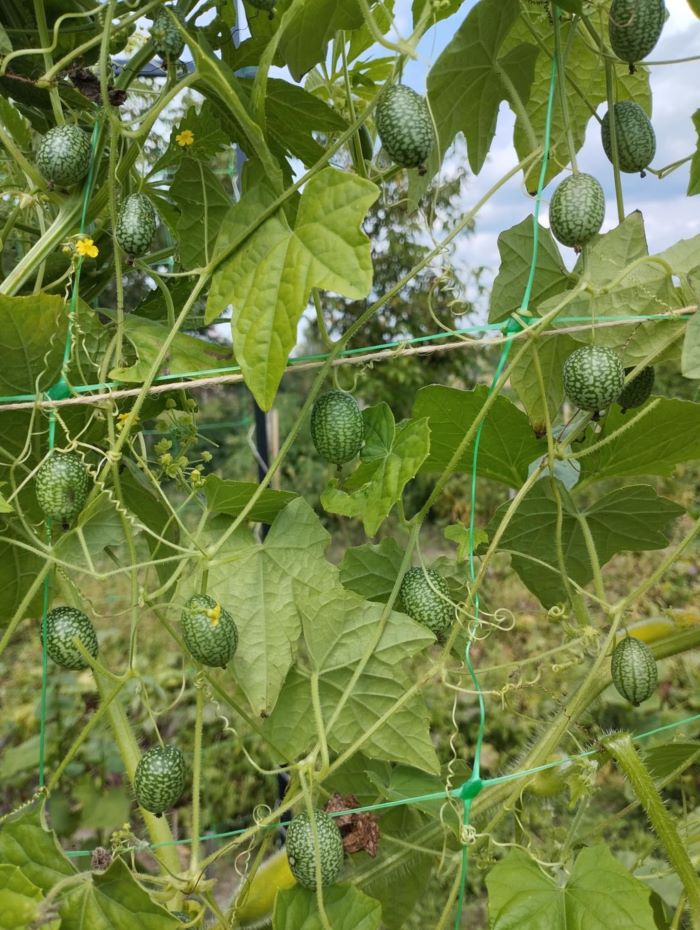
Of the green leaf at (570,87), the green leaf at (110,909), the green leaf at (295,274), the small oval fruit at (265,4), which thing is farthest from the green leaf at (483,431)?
the green leaf at (110,909)

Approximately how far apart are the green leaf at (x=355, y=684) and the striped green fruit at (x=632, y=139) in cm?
56

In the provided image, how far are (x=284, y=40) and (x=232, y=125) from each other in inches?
6.6

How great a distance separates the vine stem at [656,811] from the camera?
91cm

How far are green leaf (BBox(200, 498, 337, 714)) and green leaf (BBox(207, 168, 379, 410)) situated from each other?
8.3 inches

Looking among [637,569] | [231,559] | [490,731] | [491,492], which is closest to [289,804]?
[231,559]

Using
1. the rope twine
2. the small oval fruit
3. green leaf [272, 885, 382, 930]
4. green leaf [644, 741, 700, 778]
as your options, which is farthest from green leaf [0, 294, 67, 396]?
green leaf [644, 741, 700, 778]

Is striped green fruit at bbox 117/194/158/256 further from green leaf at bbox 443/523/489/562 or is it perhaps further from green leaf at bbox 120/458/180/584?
green leaf at bbox 443/523/489/562

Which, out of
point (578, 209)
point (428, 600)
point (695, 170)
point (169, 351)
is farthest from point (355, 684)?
point (695, 170)

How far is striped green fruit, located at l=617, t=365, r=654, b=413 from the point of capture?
98 cm

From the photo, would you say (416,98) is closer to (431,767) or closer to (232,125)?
(232,125)

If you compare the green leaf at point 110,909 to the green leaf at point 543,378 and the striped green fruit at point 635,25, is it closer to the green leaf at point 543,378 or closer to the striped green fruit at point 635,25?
the green leaf at point 543,378

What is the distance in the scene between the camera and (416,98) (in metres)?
0.82

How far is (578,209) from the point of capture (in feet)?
2.75

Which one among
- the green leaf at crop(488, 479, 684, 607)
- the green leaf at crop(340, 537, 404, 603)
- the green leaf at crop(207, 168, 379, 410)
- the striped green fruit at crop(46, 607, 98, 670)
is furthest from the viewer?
the green leaf at crop(488, 479, 684, 607)
